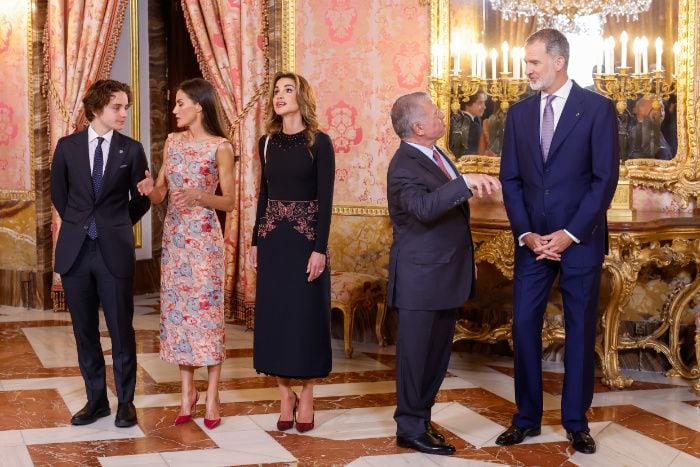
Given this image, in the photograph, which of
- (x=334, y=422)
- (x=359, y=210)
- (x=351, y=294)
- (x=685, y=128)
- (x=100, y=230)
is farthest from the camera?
(x=359, y=210)

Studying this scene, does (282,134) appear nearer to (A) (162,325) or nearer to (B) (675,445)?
(A) (162,325)

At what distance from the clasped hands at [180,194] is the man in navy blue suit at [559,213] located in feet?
4.61

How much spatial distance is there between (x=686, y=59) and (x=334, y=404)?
2.84m

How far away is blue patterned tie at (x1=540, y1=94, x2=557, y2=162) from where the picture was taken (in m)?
4.33

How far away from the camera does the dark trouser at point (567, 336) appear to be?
14.1ft

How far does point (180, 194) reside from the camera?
14.6 feet

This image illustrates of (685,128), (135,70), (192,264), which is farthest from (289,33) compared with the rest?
(192,264)

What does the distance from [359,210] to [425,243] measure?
9.34 feet

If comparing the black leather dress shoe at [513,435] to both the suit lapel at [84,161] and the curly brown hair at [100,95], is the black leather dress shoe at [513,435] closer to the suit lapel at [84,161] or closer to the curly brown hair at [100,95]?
the suit lapel at [84,161]

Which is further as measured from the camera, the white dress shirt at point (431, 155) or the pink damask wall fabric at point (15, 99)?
the pink damask wall fabric at point (15, 99)

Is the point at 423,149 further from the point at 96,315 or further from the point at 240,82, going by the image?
the point at 240,82

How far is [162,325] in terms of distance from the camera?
15.4 ft

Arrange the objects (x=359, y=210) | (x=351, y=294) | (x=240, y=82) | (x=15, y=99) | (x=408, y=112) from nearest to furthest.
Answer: (x=408, y=112) → (x=351, y=294) → (x=359, y=210) → (x=240, y=82) → (x=15, y=99)

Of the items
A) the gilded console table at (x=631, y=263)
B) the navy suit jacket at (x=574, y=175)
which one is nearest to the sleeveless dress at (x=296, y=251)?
the navy suit jacket at (x=574, y=175)
